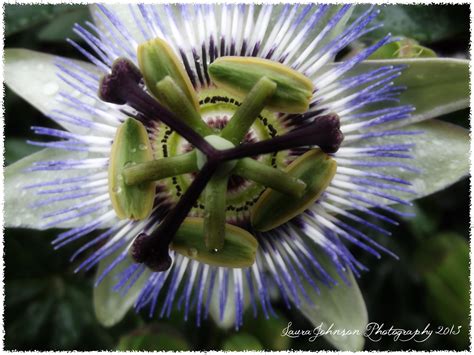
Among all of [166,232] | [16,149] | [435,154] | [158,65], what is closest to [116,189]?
[166,232]

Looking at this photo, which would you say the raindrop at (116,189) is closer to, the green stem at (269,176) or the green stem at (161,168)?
the green stem at (161,168)

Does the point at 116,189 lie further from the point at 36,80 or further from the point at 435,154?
the point at 435,154

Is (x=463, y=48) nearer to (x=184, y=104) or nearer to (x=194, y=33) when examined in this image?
(x=194, y=33)

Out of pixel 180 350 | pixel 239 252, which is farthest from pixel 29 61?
pixel 180 350

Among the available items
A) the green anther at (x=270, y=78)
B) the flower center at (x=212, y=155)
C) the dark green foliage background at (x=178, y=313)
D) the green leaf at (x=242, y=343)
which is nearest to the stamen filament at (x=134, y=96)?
the flower center at (x=212, y=155)

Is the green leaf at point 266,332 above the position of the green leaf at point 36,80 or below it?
below

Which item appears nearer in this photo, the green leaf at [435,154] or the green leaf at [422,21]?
the green leaf at [435,154]
